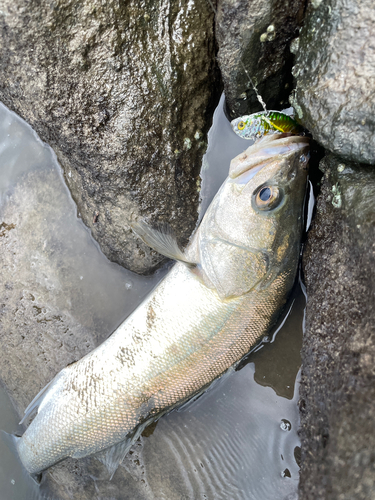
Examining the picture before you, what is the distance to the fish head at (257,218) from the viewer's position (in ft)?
8.57

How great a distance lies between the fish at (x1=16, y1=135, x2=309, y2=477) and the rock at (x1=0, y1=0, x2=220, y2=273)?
44 cm

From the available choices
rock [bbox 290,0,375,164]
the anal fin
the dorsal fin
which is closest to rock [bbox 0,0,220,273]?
the dorsal fin

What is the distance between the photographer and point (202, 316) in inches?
106

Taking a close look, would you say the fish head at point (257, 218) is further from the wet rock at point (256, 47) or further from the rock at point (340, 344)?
the wet rock at point (256, 47)

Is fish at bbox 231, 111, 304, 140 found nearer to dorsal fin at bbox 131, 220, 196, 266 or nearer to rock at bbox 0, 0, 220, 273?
rock at bbox 0, 0, 220, 273

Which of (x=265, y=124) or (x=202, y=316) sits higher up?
(x=265, y=124)

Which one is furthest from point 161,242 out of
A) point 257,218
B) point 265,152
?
point 265,152

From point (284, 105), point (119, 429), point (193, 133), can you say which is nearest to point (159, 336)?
point (119, 429)

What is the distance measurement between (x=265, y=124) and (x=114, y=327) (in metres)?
2.24

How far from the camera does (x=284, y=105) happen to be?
297 cm

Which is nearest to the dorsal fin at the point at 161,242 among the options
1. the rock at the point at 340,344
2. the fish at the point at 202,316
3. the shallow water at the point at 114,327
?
the fish at the point at 202,316

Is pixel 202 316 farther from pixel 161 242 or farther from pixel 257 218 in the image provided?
pixel 257 218

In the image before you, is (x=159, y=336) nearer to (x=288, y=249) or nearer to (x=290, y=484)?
(x=288, y=249)

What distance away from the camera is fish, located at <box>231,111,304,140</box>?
9.01 feet
